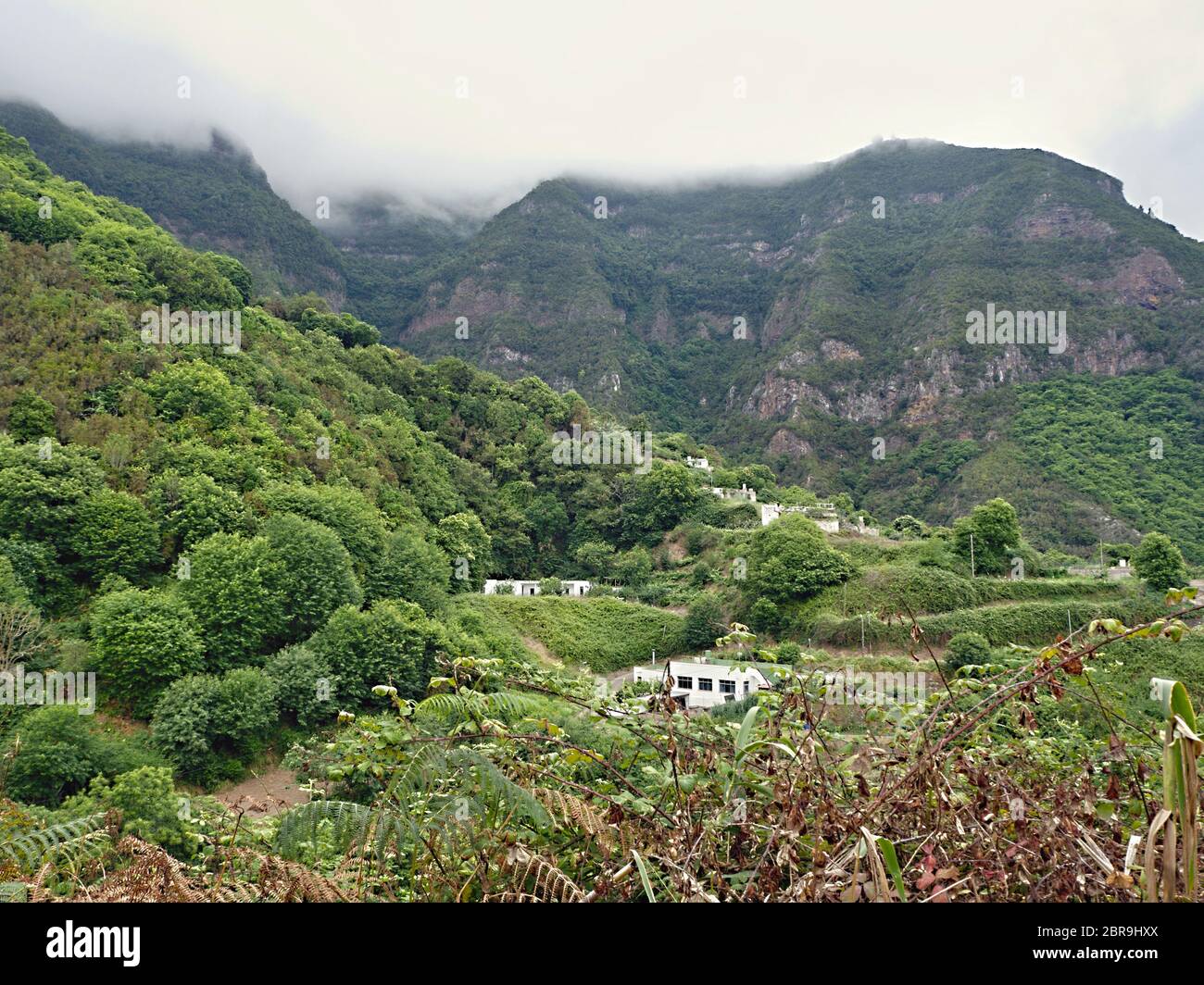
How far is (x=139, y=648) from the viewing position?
57.6ft

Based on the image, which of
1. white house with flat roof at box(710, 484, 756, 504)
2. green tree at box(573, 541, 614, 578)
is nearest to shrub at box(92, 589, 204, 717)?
green tree at box(573, 541, 614, 578)

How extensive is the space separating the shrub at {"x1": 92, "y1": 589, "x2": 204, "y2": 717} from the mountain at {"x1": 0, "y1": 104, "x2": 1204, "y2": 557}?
3762 cm

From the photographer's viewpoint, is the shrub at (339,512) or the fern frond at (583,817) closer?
the fern frond at (583,817)

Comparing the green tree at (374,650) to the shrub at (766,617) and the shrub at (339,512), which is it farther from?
the shrub at (766,617)

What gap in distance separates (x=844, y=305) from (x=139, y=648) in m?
99.8

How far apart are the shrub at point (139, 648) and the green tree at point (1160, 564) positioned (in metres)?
32.4

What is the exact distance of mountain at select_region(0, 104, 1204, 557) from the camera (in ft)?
216

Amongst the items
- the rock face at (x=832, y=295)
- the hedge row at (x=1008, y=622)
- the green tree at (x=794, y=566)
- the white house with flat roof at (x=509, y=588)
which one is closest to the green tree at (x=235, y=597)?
the white house with flat roof at (x=509, y=588)

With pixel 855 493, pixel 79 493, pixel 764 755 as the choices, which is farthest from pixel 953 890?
pixel 855 493

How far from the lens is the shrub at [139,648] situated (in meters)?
17.5

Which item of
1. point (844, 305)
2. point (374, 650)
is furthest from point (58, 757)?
point (844, 305)

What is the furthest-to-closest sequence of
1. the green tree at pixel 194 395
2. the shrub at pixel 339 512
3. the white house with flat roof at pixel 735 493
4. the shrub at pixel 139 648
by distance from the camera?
the white house with flat roof at pixel 735 493 → the green tree at pixel 194 395 → the shrub at pixel 339 512 → the shrub at pixel 139 648

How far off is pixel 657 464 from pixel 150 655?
1190 inches
